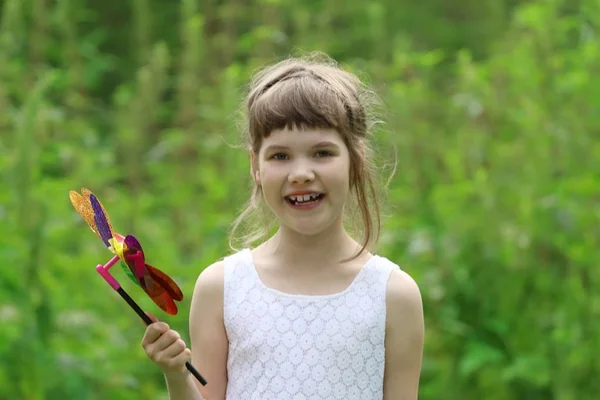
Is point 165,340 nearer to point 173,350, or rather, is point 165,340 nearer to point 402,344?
point 173,350

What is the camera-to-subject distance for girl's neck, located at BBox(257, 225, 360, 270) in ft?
7.50

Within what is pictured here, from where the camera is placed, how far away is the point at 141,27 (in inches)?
181

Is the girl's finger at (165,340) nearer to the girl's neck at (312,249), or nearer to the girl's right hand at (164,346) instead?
the girl's right hand at (164,346)

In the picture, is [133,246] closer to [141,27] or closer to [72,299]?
[72,299]

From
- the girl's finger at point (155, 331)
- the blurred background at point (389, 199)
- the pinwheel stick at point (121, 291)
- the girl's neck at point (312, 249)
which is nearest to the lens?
the pinwheel stick at point (121, 291)

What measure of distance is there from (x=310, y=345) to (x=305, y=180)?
0.32 meters

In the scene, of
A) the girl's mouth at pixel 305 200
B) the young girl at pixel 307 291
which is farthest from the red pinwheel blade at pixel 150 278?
the girl's mouth at pixel 305 200

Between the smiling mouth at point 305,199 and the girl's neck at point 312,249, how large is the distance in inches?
3.8

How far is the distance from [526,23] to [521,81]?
235 millimetres

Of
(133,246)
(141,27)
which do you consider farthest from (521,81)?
(133,246)

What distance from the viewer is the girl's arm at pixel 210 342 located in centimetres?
229

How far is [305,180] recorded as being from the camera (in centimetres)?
217

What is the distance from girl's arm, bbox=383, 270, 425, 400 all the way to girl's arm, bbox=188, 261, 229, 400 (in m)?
0.32

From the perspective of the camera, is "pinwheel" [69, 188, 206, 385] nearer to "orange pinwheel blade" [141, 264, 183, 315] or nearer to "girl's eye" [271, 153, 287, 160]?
"orange pinwheel blade" [141, 264, 183, 315]
